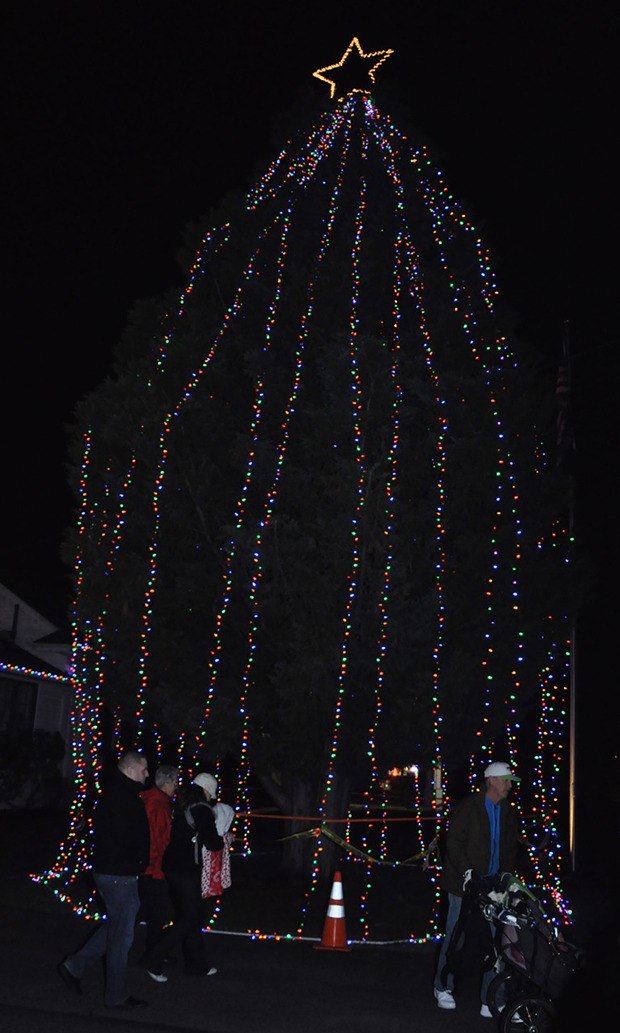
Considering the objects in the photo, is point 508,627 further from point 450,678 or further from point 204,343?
point 204,343

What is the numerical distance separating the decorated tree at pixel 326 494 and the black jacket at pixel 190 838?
5.13 metres

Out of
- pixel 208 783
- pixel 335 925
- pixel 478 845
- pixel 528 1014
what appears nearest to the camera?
pixel 528 1014

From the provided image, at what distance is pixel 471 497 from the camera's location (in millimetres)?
15562

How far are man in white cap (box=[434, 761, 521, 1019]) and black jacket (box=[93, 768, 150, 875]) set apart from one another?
2162mm

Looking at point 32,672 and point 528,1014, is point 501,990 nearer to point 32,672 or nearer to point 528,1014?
point 528,1014

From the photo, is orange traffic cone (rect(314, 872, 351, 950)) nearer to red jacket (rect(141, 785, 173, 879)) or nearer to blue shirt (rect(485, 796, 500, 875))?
red jacket (rect(141, 785, 173, 879))

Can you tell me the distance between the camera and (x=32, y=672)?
28.9m

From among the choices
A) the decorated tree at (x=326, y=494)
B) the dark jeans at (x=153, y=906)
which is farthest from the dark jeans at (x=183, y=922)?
the decorated tree at (x=326, y=494)

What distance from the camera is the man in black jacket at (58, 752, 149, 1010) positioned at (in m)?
8.00

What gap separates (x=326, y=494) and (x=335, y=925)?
582cm

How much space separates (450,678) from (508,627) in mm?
1279

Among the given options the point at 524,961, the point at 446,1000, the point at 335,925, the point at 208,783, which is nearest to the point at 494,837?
the point at 446,1000

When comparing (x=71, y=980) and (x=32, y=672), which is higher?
(x=32, y=672)

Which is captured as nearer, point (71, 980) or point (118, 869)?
point (118, 869)
